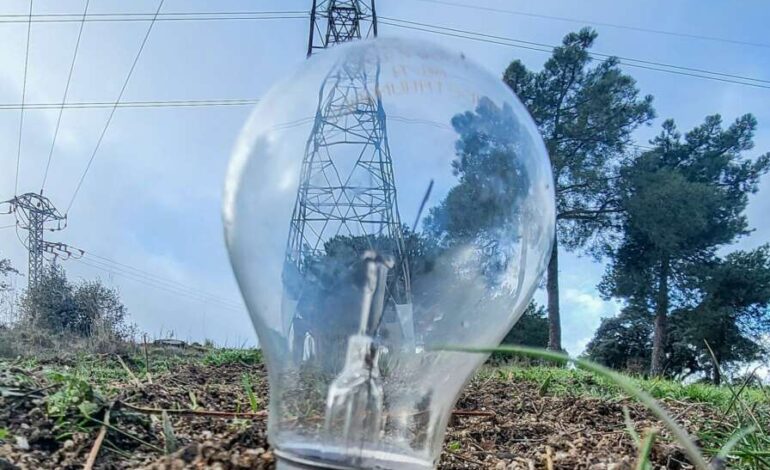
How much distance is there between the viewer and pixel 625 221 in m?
15.3

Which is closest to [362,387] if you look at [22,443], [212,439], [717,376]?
[212,439]

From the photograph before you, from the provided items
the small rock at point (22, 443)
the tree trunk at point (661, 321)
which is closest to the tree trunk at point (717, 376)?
the small rock at point (22, 443)

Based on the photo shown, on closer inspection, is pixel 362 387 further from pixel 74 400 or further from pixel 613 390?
pixel 613 390

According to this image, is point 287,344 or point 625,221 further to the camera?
point 625,221

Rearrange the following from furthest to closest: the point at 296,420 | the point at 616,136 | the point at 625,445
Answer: the point at 616,136 < the point at 625,445 < the point at 296,420


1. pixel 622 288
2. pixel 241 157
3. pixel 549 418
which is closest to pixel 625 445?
pixel 549 418

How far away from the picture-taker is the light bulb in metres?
1.00

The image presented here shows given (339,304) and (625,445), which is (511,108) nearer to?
(339,304)

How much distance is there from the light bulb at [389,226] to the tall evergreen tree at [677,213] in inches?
543

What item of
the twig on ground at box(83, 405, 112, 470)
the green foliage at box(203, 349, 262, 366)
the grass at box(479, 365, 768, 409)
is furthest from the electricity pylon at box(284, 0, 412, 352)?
the green foliage at box(203, 349, 262, 366)

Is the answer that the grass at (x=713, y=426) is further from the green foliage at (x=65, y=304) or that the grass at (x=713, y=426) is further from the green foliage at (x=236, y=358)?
the green foliage at (x=65, y=304)

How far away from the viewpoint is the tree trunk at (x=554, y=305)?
14.3 meters

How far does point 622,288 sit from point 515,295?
591 inches

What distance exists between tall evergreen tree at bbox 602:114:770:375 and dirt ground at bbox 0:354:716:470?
12.7m
